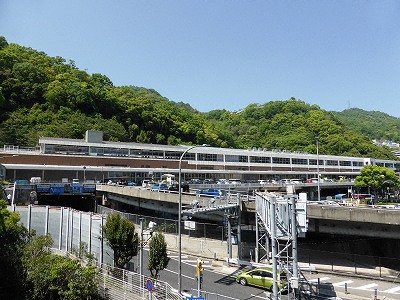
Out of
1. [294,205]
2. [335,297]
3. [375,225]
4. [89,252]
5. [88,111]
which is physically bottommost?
[335,297]

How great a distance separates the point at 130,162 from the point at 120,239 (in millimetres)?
48709

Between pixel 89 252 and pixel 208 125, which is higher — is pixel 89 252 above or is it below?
below

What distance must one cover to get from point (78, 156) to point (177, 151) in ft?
82.7

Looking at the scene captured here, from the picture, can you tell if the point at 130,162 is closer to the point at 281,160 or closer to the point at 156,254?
the point at 156,254

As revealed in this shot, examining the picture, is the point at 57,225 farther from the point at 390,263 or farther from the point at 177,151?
the point at 177,151

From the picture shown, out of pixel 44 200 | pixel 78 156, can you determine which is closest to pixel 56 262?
pixel 44 200

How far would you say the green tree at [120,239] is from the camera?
22422mm

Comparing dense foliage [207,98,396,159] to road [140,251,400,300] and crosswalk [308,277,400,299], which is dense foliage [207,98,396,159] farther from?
crosswalk [308,277,400,299]

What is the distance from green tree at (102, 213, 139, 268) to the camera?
2242 cm

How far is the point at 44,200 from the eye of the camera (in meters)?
53.2

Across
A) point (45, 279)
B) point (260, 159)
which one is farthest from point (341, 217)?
point (260, 159)

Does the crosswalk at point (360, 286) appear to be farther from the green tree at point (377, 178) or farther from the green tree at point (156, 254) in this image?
the green tree at point (377, 178)

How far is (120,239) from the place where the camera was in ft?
73.7

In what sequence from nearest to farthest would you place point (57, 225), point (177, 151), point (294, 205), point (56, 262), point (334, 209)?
point (294, 205)
point (56, 262)
point (334, 209)
point (57, 225)
point (177, 151)
